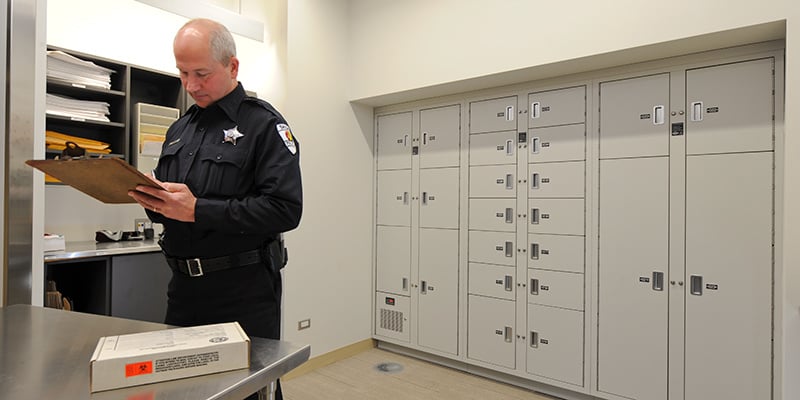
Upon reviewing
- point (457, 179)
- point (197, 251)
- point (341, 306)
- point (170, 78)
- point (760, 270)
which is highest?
point (170, 78)

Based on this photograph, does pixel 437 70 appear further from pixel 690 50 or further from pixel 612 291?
pixel 612 291

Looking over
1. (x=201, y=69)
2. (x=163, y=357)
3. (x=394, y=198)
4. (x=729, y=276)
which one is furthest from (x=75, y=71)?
(x=729, y=276)

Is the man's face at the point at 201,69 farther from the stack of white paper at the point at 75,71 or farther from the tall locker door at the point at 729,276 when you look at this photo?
the tall locker door at the point at 729,276

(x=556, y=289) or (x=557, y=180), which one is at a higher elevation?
(x=557, y=180)

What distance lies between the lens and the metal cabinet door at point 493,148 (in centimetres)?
335

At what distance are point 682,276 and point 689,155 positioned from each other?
69cm

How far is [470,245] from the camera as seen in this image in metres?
3.57

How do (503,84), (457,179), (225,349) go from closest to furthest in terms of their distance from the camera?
(225,349)
(503,84)
(457,179)

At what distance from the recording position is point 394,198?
13.2 ft

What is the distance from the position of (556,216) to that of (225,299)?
2.34 m

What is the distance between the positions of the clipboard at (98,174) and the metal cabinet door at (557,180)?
2.55 m

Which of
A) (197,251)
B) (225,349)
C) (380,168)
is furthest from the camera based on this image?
(380,168)

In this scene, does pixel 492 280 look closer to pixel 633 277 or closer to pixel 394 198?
pixel 633 277

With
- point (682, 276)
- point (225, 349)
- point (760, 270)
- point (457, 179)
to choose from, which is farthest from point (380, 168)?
point (225, 349)
